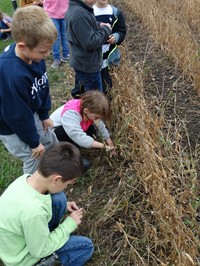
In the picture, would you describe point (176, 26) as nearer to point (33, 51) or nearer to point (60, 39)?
point (60, 39)

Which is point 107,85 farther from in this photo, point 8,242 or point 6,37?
point 6,37

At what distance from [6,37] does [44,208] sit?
16.8ft

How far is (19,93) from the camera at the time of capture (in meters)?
1.84

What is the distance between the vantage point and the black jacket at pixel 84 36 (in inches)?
97.5

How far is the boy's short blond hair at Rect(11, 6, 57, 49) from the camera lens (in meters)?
1.77

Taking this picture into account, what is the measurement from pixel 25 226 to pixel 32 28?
0.95m

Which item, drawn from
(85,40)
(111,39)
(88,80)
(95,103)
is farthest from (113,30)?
(95,103)

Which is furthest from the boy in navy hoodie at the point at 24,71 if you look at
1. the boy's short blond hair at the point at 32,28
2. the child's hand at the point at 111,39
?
the child's hand at the point at 111,39

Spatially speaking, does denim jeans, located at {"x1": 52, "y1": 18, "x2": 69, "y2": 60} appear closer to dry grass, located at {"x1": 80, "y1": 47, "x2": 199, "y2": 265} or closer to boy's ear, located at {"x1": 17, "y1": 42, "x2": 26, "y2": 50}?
dry grass, located at {"x1": 80, "y1": 47, "x2": 199, "y2": 265}

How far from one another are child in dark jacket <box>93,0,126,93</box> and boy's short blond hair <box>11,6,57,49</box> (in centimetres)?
125

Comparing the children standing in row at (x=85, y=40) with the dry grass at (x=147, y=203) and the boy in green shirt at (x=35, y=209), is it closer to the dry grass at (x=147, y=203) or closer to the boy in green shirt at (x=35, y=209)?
the dry grass at (x=147, y=203)

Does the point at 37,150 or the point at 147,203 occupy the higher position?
the point at 37,150

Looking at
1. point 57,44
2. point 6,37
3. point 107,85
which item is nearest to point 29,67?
point 107,85

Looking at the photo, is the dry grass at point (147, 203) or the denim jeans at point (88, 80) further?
the denim jeans at point (88, 80)
